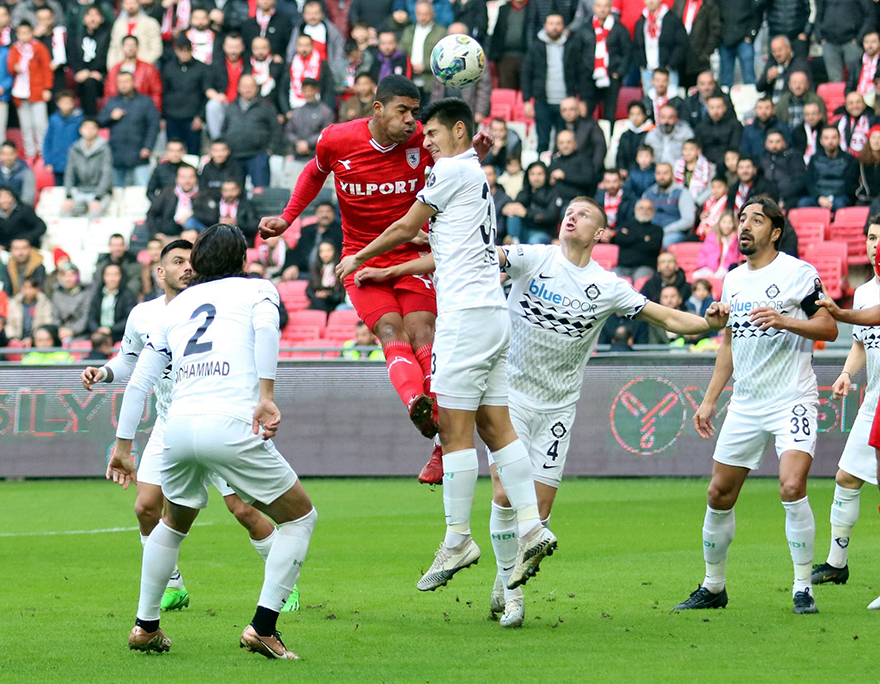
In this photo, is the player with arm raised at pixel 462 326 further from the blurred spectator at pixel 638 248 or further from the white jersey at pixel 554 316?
the blurred spectator at pixel 638 248

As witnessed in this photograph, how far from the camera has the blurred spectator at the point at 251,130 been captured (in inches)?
808

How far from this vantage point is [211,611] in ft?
25.1

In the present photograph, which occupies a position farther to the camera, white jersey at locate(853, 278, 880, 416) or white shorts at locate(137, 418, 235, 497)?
white jersey at locate(853, 278, 880, 416)

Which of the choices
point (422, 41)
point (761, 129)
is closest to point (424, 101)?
point (422, 41)

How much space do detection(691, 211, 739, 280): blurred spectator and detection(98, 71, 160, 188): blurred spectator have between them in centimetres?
933

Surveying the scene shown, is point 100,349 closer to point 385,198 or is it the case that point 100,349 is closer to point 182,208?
point 182,208

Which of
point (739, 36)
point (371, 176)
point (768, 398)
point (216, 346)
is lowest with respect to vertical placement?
point (768, 398)

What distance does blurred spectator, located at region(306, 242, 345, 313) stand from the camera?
17750mm

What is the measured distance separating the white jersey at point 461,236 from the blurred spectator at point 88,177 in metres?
15.4

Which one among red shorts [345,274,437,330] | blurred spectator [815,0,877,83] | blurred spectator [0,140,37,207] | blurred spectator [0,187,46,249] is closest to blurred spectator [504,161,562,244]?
blurred spectator [815,0,877,83]

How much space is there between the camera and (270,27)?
835 inches

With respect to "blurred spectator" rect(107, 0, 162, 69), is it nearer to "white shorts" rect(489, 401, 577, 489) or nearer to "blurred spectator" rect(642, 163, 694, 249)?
"blurred spectator" rect(642, 163, 694, 249)

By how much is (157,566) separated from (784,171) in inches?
514

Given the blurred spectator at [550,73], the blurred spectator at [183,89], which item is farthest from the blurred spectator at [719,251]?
the blurred spectator at [183,89]
